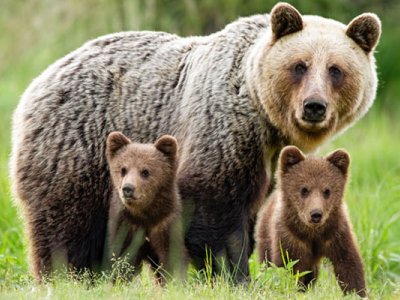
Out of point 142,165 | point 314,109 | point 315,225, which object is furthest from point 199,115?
point 315,225

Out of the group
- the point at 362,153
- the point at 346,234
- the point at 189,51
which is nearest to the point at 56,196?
the point at 189,51

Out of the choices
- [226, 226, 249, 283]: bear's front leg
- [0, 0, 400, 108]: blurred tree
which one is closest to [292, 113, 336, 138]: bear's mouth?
[226, 226, 249, 283]: bear's front leg

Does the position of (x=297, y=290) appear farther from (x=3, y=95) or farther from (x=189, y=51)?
(x=3, y=95)

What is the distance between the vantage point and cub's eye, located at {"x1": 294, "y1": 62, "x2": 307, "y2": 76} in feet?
26.9

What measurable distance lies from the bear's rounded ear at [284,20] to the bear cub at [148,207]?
44.9 inches

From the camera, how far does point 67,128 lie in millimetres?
8664

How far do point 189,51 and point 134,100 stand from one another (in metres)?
0.62

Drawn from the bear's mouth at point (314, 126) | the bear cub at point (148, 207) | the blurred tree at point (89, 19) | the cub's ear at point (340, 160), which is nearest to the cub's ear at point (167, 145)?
the bear cub at point (148, 207)

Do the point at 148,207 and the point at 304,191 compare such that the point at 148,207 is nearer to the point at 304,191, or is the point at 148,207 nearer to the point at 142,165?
the point at 142,165

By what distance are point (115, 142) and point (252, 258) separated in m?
2.14

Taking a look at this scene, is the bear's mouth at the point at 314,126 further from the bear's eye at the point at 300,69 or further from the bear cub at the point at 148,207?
the bear cub at the point at 148,207

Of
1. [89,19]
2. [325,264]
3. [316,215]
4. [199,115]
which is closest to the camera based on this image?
[316,215]

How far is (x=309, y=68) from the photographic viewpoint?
816 centimetres

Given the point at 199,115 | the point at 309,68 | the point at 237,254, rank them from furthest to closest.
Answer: the point at 199,115 < the point at 237,254 < the point at 309,68
